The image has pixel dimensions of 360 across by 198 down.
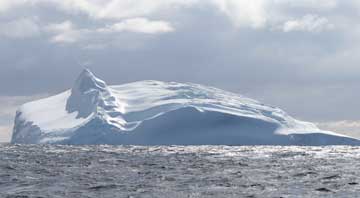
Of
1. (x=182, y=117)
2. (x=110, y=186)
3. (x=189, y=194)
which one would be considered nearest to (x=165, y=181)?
(x=110, y=186)

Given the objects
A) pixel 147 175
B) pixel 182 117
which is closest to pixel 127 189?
pixel 147 175

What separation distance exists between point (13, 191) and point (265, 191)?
14187mm

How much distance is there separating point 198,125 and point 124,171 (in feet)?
438

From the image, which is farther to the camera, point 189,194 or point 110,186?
point 110,186

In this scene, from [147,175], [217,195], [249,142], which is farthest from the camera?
[249,142]

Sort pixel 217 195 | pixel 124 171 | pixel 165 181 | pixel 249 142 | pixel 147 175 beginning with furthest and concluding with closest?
1. pixel 249 142
2. pixel 124 171
3. pixel 147 175
4. pixel 165 181
5. pixel 217 195

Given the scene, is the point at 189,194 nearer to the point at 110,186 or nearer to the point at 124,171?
the point at 110,186

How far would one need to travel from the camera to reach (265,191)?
42562 millimetres

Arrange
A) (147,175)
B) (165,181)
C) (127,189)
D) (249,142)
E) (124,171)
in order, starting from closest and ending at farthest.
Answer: (127,189) → (165,181) → (147,175) → (124,171) → (249,142)

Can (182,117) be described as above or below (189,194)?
above

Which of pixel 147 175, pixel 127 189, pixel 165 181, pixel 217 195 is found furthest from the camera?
pixel 147 175

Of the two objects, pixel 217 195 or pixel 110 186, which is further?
pixel 110 186

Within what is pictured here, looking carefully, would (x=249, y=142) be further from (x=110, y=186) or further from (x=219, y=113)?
(x=110, y=186)

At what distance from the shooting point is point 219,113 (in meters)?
193
